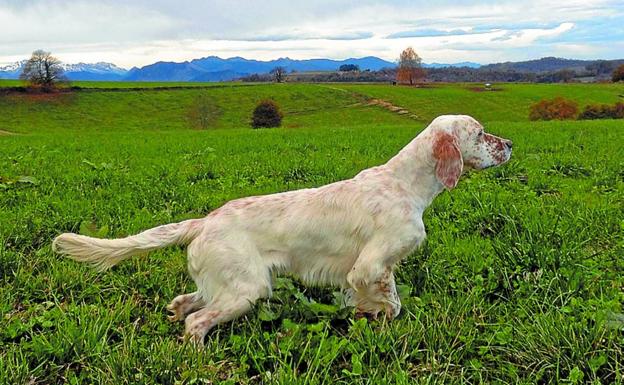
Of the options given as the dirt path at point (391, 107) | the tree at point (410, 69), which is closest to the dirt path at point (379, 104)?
the dirt path at point (391, 107)

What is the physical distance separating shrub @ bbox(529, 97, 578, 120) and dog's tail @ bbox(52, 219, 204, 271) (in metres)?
74.0

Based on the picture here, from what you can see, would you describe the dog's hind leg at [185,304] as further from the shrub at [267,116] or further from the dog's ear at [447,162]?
the shrub at [267,116]

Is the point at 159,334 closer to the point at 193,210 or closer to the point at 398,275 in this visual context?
the point at 398,275

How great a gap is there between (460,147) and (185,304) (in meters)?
2.66

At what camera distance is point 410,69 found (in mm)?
127812

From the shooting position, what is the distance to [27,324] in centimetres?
372

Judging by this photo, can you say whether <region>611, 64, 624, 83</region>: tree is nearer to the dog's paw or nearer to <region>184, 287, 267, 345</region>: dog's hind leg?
the dog's paw

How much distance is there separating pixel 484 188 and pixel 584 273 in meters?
3.99

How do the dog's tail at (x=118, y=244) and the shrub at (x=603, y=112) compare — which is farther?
the shrub at (x=603, y=112)

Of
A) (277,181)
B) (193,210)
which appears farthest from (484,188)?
(193,210)

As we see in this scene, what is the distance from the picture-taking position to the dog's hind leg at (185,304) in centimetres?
407

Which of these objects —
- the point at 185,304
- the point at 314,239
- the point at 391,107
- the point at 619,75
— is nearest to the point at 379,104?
the point at 391,107

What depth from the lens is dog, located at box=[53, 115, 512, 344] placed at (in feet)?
12.6

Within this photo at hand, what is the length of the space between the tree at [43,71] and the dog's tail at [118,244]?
102519 millimetres
